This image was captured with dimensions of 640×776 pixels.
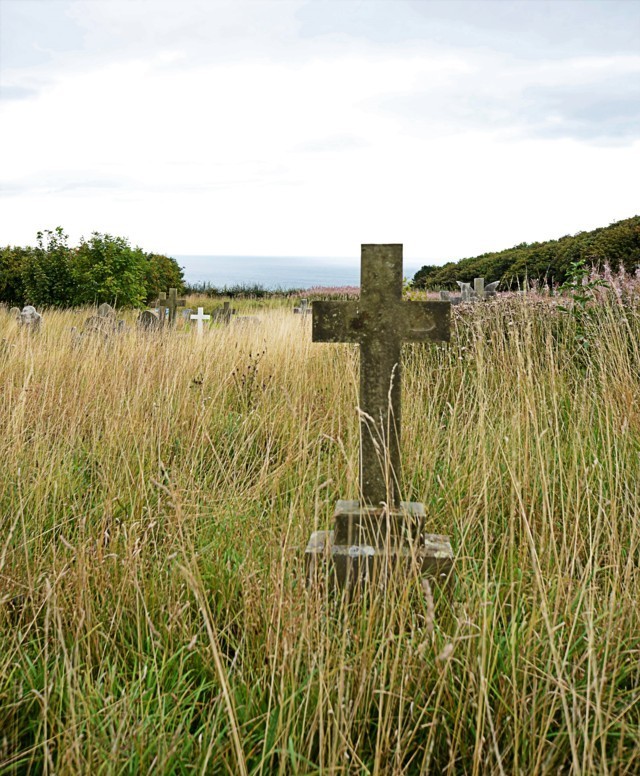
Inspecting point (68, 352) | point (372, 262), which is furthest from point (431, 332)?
point (68, 352)

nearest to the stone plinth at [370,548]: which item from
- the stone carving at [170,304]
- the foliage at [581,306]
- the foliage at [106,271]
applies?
the foliage at [581,306]

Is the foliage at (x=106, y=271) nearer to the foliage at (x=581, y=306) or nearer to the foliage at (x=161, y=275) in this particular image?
the foliage at (x=161, y=275)

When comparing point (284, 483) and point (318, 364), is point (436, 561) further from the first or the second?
point (318, 364)

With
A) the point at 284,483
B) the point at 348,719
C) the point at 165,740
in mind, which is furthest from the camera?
the point at 284,483

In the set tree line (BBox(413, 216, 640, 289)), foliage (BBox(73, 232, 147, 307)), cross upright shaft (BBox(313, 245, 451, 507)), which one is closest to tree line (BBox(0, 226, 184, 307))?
foliage (BBox(73, 232, 147, 307))

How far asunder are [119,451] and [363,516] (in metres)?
1.76

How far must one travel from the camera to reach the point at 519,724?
1.73 m

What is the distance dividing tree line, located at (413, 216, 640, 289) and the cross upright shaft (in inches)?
278

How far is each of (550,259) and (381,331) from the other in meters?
19.2

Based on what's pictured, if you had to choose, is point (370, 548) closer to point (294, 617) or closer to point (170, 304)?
point (294, 617)

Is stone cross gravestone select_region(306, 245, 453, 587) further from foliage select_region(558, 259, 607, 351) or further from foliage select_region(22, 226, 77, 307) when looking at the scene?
foliage select_region(22, 226, 77, 307)

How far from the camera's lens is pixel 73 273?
15766 millimetres

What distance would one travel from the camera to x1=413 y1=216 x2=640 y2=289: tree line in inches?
639

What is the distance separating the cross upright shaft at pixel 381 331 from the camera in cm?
274
